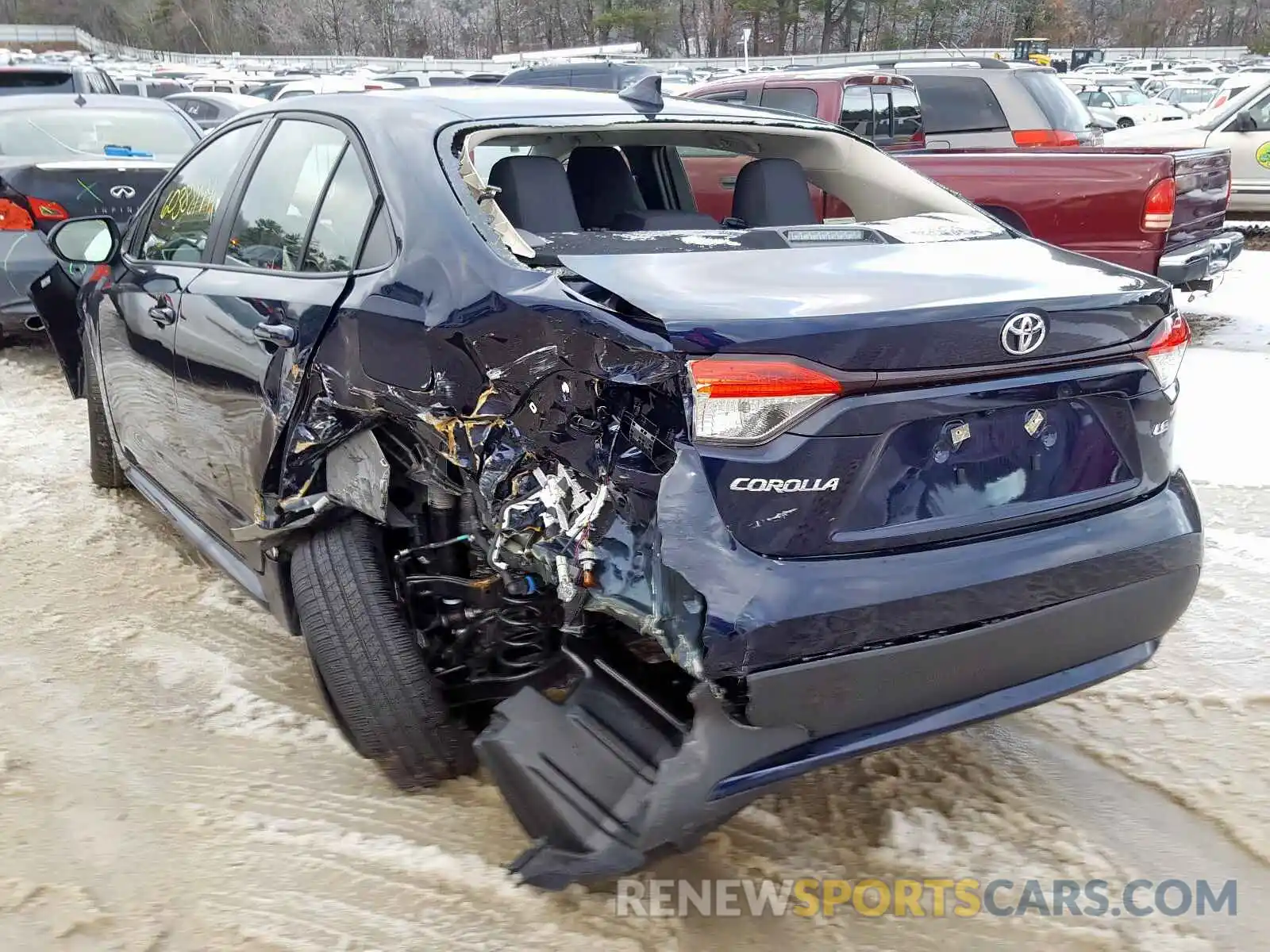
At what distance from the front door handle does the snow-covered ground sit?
1077 mm

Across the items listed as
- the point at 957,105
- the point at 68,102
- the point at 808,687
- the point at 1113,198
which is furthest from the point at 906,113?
the point at 808,687

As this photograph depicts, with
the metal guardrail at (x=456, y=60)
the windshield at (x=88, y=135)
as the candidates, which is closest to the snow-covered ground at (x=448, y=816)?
the windshield at (x=88, y=135)

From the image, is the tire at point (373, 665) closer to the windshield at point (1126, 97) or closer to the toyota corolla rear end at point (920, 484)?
the toyota corolla rear end at point (920, 484)

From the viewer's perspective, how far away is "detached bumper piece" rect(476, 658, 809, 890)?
195 cm

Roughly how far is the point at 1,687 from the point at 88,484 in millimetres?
1967

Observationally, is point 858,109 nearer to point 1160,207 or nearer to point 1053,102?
point 1053,102

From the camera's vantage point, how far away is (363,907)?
233cm

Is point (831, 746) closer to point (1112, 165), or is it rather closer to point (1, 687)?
point (1, 687)

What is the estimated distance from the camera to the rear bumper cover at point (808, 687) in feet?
6.32

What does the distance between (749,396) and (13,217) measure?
240 inches

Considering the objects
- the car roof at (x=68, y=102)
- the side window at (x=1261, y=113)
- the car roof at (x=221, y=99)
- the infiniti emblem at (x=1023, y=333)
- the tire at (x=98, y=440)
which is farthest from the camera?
the car roof at (x=221, y=99)

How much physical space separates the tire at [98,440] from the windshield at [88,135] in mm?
3242

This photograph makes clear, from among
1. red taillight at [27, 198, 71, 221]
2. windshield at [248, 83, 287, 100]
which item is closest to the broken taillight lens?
red taillight at [27, 198, 71, 221]

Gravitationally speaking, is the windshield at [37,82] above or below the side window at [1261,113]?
above
